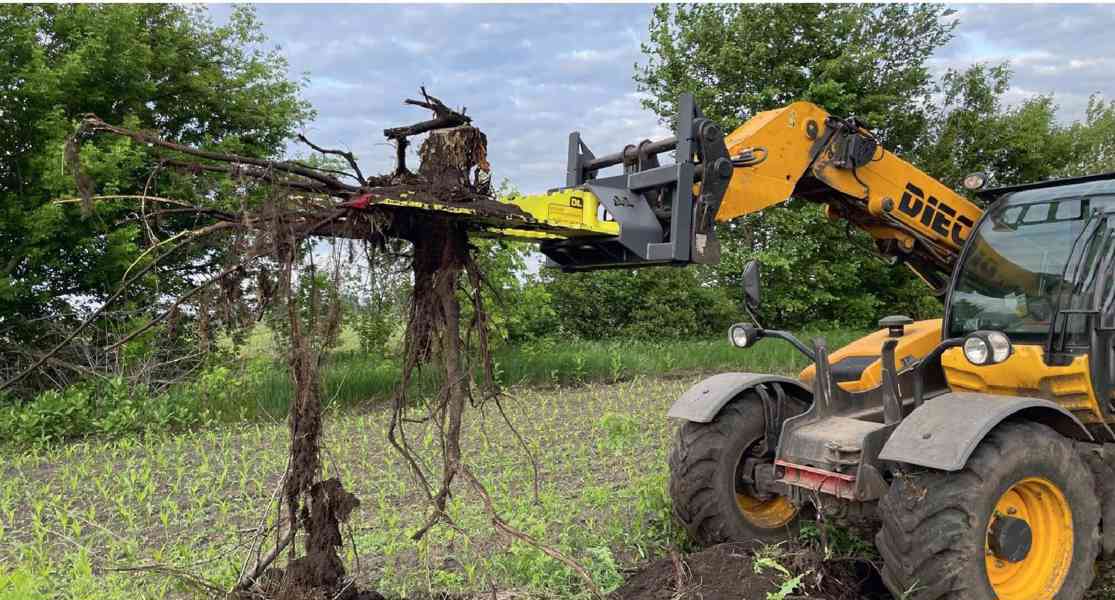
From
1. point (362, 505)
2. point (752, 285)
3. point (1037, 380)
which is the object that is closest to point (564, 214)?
point (752, 285)

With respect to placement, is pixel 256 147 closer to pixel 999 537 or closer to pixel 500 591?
pixel 500 591

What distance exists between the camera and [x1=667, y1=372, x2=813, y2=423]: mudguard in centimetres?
450

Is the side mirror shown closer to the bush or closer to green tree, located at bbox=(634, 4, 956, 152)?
the bush

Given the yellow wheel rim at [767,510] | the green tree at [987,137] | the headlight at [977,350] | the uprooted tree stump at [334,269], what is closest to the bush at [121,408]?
the uprooted tree stump at [334,269]

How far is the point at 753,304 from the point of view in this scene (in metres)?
4.31

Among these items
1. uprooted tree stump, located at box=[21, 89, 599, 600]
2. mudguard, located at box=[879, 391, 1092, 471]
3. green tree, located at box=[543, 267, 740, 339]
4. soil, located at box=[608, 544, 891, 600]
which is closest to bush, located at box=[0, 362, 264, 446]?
uprooted tree stump, located at box=[21, 89, 599, 600]

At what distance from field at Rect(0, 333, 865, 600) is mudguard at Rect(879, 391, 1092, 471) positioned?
5.18 ft

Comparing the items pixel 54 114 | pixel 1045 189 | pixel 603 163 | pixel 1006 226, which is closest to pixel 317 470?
pixel 603 163

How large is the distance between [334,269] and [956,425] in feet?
9.48

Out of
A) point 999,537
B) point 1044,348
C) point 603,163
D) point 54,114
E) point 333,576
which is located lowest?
point 333,576

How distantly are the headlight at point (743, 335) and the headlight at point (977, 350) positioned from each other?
113cm

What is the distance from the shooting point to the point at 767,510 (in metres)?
4.72

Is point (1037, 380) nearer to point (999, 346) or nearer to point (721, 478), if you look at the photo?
point (999, 346)

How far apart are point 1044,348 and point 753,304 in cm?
152
